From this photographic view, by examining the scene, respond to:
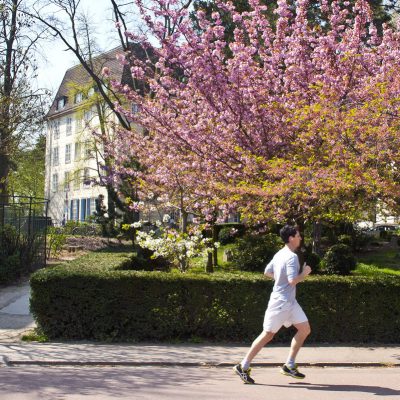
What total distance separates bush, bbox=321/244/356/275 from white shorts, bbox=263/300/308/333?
10.8 m

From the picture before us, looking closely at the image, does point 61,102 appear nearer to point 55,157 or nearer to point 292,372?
point 55,157

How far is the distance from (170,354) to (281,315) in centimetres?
230

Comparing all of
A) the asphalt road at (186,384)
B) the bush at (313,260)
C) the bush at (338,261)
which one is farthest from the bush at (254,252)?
the asphalt road at (186,384)

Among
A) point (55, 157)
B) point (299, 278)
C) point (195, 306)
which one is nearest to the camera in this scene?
point (299, 278)

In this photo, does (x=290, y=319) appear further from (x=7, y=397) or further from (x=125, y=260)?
(x=125, y=260)

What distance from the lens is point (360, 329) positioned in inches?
367

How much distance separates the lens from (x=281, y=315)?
667 cm

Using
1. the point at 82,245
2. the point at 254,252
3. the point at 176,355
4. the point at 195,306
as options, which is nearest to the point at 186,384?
the point at 176,355

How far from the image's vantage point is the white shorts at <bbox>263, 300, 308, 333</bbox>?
6.66 meters

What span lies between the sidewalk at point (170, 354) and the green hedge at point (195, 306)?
1.19ft

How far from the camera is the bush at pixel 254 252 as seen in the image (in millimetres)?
16750

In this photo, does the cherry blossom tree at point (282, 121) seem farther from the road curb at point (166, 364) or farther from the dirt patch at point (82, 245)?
the dirt patch at point (82, 245)

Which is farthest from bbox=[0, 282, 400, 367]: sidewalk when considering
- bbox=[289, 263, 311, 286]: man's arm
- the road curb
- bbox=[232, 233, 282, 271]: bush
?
bbox=[232, 233, 282, 271]: bush

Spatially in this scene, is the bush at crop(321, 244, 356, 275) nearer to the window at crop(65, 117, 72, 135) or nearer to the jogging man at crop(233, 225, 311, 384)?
the jogging man at crop(233, 225, 311, 384)
